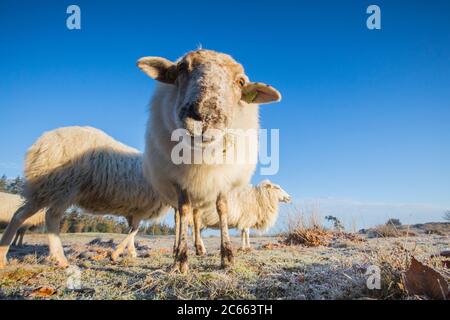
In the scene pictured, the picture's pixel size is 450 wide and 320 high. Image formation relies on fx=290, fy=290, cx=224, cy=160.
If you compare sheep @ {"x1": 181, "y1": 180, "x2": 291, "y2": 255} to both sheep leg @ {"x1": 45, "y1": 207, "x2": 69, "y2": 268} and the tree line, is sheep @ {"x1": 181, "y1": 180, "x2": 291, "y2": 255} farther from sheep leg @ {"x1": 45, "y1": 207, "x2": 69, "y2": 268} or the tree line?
the tree line

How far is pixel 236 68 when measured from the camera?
3.89m

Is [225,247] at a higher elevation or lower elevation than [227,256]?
higher

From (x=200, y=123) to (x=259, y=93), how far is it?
1.48 metres

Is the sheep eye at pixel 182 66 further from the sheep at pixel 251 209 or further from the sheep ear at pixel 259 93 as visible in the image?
the sheep at pixel 251 209

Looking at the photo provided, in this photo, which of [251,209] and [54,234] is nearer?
[54,234]

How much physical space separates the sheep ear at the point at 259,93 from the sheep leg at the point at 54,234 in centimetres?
422

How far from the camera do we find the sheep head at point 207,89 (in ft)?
10.3

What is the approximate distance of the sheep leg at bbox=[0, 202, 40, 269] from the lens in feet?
15.5

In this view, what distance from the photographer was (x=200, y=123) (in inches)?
123

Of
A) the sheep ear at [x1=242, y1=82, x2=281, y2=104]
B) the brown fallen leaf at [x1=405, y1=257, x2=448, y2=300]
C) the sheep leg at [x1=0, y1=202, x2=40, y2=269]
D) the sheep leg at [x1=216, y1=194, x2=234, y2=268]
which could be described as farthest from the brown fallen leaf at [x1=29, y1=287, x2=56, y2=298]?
the sheep ear at [x1=242, y1=82, x2=281, y2=104]

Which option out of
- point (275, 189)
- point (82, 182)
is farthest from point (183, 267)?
point (275, 189)

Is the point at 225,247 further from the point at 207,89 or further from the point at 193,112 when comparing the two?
the point at 207,89
